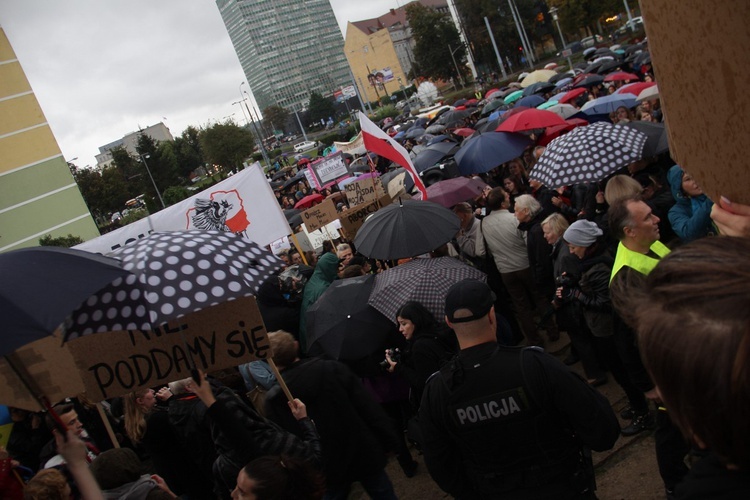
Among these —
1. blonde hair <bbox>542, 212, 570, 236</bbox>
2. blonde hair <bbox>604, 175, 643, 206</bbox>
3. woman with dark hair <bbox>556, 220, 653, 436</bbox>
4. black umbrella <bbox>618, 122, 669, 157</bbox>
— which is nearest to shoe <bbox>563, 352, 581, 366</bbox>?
woman with dark hair <bbox>556, 220, 653, 436</bbox>

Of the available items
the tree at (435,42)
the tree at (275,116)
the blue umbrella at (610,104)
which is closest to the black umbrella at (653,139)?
the blue umbrella at (610,104)

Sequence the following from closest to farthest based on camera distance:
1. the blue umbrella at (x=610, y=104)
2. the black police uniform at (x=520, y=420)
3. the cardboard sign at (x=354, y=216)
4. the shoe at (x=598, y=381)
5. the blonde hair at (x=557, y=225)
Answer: the black police uniform at (x=520, y=420)
the shoe at (x=598, y=381)
the blonde hair at (x=557, y=225)
the cardboard sign at (x=354, y=216)
the blue umbrella at (x=610, y=104)

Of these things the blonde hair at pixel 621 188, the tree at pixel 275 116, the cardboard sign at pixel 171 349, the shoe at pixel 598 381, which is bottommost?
the shoe at pixel 598 381

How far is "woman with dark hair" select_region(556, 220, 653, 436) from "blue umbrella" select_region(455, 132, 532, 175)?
5115 mm

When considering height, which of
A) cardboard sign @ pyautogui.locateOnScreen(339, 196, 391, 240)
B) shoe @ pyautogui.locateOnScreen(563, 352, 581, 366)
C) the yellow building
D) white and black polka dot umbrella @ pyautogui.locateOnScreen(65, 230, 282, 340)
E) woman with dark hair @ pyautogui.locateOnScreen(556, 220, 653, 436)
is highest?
the yellow building

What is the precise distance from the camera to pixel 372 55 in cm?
12106

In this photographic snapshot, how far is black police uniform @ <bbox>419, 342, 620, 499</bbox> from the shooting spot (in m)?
2.48

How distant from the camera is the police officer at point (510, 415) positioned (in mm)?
2479

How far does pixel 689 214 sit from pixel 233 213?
17.3ft

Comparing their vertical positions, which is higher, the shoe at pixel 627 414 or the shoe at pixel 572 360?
the shoe at pixel 627 414

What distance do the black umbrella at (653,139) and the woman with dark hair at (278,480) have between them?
5.37 meters

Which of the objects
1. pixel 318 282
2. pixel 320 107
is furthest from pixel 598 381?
pixel 320 107

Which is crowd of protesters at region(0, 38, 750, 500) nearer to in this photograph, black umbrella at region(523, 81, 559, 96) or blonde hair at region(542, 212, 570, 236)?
blonde hair at region(542, 212, 570, 236)

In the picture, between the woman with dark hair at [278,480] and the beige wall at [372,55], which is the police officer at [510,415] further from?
the beige wall at [372,55]
